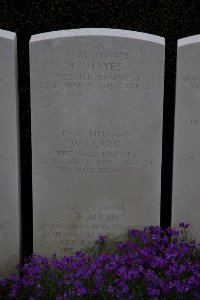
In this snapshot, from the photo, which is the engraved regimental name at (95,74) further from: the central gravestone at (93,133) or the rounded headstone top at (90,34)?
the rounded headstone top at (90,34)

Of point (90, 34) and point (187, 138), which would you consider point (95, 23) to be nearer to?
point (90, 34)

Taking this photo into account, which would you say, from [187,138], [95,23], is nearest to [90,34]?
[187,138]

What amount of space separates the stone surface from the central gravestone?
0.15m

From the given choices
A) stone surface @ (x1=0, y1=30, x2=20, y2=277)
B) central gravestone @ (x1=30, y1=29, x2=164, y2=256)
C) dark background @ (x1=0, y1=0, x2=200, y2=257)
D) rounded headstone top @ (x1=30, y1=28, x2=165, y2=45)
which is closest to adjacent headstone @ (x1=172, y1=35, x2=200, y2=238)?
central gravestone @ (x1=30, y1=29, x2=164, y2=256)

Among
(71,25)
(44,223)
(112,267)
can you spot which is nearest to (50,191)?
(44,223)

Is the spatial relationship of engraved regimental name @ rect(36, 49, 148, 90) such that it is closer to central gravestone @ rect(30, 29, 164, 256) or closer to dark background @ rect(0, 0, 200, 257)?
central gravestone @ rect(30, 29, 164, 256)

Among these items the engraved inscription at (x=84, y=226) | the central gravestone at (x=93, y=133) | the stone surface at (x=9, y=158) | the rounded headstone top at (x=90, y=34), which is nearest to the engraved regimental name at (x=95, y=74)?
the central gravestone at (x=93, y=133)

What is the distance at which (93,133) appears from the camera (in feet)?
12.8

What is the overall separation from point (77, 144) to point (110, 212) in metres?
0.66

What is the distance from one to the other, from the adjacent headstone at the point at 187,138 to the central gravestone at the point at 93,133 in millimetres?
161

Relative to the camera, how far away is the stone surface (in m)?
3.67

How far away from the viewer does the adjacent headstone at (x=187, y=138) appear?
12.5ft

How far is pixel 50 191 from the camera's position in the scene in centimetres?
399

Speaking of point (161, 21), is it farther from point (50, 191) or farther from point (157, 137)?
point (50, 191)
